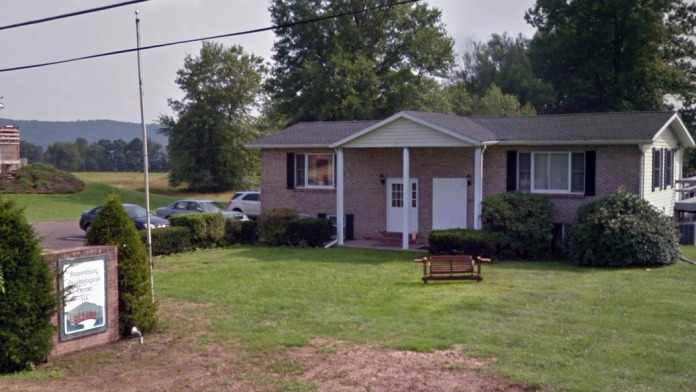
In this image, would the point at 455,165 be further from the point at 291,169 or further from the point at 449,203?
the point at 291,169

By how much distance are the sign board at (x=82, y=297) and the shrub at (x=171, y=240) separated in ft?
37.4

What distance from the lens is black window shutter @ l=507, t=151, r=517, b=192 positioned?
24516mm

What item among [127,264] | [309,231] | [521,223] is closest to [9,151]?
[309,231]

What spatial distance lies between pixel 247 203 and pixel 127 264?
947 inches

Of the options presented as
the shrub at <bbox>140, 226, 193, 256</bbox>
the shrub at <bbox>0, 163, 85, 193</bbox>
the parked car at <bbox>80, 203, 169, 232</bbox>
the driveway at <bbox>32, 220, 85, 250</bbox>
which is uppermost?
the shrub at <bbox>0, 163, 85, 193</bbox>

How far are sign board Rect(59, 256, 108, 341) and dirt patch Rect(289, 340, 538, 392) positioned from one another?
3.33 m

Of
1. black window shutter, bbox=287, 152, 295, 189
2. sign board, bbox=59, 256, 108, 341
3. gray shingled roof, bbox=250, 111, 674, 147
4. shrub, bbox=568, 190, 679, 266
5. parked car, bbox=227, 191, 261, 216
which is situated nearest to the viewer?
sign board, bbox=59, 256, 108, 341

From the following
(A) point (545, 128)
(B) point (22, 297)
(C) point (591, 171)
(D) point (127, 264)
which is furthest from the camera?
(A) point (545, 128)

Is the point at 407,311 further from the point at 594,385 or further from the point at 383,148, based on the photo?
the point at 383,148

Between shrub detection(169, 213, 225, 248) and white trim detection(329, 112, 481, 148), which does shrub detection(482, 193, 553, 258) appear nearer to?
white trim detection(329, 112, 481, 148)

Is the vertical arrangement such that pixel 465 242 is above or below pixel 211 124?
below

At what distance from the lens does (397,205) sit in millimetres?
27203

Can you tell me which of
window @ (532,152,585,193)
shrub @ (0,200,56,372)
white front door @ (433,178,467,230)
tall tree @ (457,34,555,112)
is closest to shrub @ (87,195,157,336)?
shrub @ (0,200,56,372)

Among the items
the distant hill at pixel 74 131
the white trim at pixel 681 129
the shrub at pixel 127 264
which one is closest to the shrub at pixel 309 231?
the white trim at pixel 681 129
